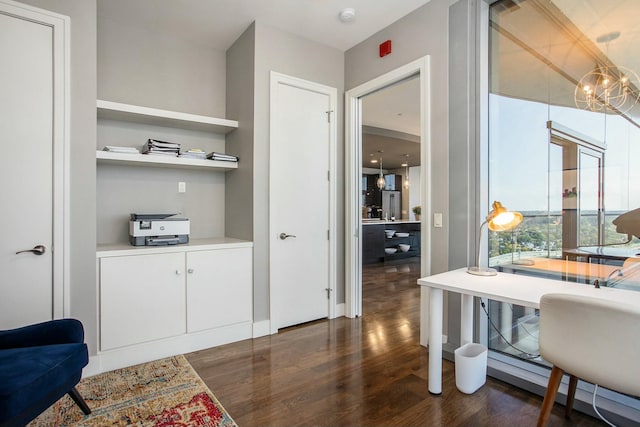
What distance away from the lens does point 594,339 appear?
1.33m

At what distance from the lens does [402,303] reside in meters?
4.02

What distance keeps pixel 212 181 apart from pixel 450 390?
2.69m

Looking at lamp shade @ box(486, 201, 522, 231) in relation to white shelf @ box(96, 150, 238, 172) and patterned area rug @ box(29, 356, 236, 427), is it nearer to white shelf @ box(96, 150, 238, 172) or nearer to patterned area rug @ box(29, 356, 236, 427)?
patterned area rug @ box(29, 356, 236, 427)

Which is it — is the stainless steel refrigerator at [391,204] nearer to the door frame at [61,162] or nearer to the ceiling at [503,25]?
the ceiling at [503,25]

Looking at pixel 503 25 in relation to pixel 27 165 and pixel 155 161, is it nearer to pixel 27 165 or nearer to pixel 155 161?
pixel 155 161

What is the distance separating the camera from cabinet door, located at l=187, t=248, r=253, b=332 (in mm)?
2705

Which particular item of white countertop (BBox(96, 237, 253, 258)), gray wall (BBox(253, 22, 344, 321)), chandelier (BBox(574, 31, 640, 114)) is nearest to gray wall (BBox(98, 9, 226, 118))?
gray wall (BBox(253, 22, 344, 321))

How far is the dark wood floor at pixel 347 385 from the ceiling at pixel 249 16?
277cm

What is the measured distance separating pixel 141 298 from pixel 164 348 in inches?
17.0

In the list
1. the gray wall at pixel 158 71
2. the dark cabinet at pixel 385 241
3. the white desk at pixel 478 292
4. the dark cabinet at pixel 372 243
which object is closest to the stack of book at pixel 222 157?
the gray wall at pixel 158 71

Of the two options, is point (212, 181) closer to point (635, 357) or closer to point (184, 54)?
point (184, 54)

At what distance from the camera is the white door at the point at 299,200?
3082 mm

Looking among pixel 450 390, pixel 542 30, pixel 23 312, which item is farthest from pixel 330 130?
pixel 23 312

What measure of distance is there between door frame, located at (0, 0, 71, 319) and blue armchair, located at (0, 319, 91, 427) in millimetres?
450
